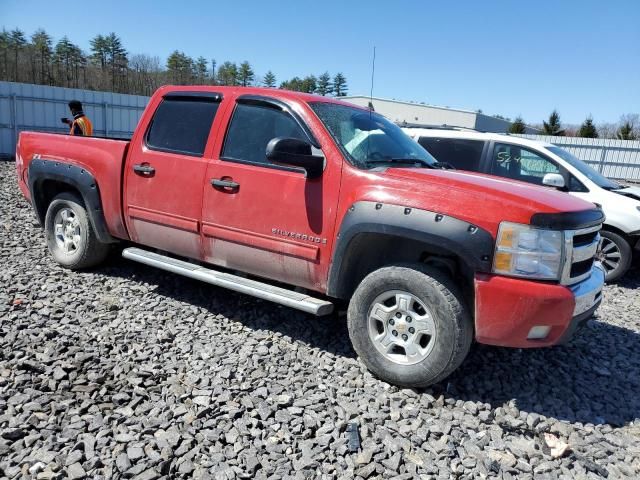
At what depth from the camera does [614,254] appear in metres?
6.52

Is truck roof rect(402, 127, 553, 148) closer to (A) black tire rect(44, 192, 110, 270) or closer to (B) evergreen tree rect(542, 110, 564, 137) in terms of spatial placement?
(A) black tire rect(44, 192, 110, 270)

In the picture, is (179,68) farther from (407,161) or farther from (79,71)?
(407,161)

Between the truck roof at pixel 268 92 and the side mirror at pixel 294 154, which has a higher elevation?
the truck roof at pixel 268 92

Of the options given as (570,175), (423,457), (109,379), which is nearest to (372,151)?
(423,457)

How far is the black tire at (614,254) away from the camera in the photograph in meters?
6.43

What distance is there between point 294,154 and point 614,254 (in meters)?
5.09

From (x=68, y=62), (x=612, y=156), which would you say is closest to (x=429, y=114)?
(x=612, y=156)

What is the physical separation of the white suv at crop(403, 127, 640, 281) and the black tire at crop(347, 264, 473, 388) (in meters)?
3.40

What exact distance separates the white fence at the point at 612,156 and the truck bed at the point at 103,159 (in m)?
21.1

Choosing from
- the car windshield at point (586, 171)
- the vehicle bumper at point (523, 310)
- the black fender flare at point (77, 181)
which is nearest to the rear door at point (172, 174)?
the black fender flare at point (77, 181)

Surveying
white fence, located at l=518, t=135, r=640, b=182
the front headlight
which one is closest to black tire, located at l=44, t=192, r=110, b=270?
the front headlight

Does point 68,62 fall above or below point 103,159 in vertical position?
above

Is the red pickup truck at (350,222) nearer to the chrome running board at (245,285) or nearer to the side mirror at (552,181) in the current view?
the chrome running board at (245,285)

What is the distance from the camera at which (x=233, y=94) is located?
14.2ft
